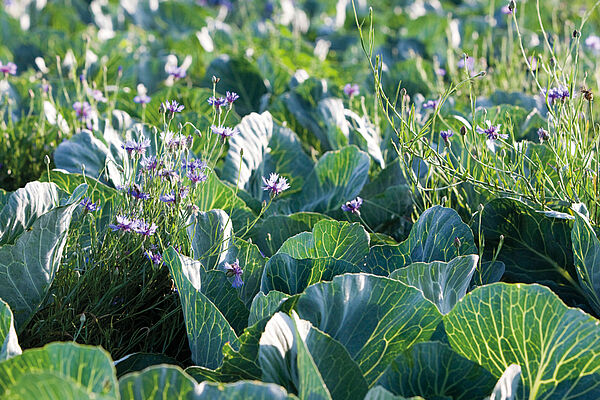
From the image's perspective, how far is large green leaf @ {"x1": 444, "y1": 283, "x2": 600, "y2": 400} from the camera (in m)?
1.24

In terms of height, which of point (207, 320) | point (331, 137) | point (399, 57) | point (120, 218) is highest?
point (120, 218)

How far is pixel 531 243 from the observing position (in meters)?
1.84

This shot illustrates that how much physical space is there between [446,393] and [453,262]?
0.28 metres

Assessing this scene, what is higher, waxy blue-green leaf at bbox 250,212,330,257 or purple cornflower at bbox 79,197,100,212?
purple cornflower at bbox 79,197,100,212

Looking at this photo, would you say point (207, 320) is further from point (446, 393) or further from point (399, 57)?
point (399, 57)

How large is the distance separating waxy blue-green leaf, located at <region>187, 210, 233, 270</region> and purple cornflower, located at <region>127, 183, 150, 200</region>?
0.12 m

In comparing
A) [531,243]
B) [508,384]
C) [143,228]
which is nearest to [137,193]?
[143,228]

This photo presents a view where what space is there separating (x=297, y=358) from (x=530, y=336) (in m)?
0.43

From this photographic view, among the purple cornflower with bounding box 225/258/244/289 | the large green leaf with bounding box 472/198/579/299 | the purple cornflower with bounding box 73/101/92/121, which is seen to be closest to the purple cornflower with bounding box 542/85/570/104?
the large green leaf with bounding box 472/198/579/299

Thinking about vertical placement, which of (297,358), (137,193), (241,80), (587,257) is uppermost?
(137,193)

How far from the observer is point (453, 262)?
145 centimetres

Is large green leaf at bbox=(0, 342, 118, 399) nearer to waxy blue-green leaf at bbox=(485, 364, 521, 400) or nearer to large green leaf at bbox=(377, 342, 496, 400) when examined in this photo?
large green leaf at bbox=(377, 342, 496, 400)

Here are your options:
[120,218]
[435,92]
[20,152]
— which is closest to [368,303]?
[120,218]

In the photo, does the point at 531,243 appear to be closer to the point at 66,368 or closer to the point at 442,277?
the point at 442,277
